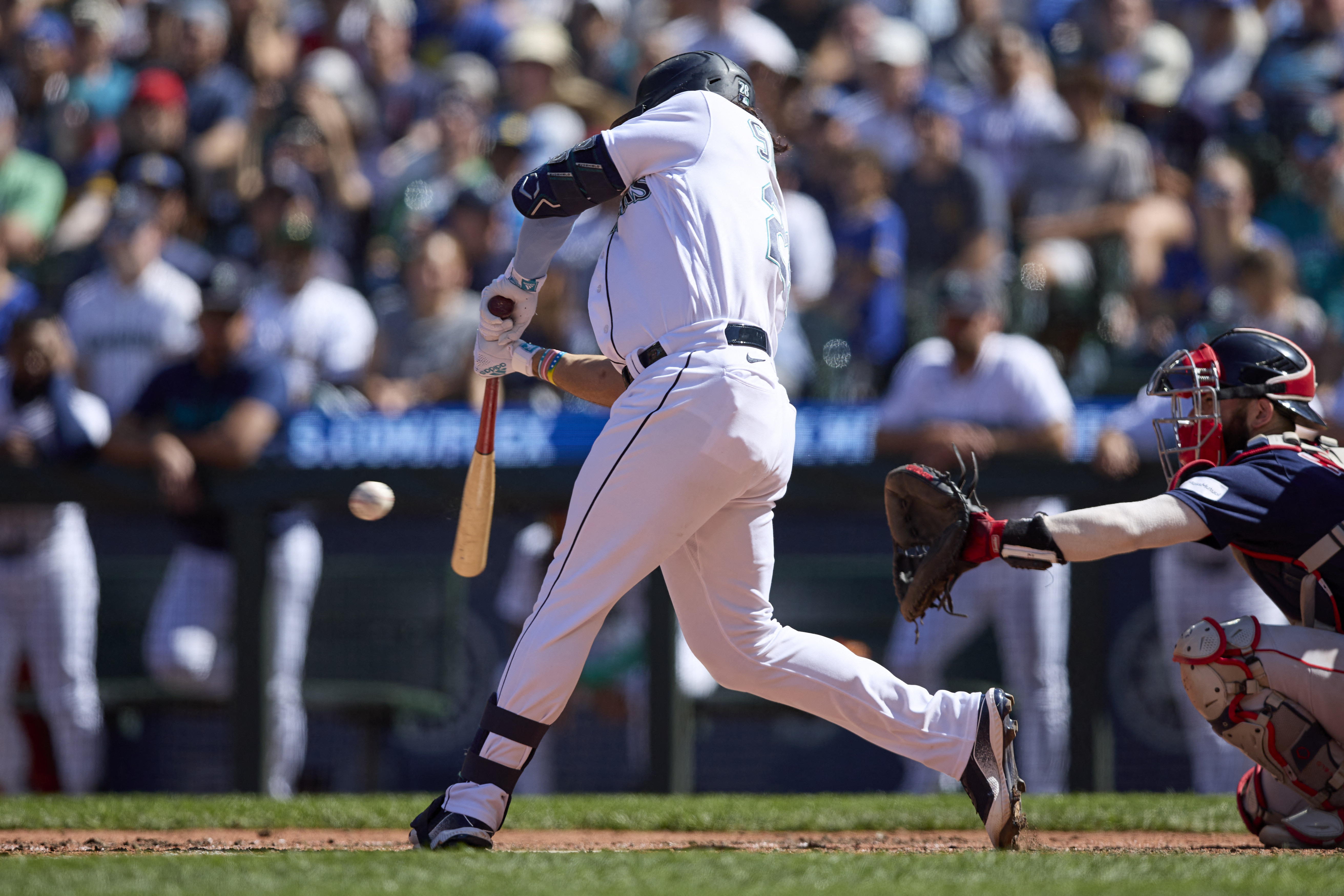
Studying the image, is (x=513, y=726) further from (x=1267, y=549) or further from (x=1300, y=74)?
(x=1300, y=74)

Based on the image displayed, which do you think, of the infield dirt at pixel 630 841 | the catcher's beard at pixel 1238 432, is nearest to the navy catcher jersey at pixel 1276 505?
the catcher's beard at pixel 1238 432

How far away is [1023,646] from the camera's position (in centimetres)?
633

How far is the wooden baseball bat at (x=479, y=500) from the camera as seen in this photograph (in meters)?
4.32

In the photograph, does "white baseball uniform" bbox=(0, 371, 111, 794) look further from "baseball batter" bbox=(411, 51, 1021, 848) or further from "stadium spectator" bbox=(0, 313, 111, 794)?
"baseball batter" bbox=(411, 51, 1021, 848)

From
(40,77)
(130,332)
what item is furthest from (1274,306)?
(40,77)

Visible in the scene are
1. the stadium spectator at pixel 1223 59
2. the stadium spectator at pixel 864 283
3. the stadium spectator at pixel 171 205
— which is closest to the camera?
the stadium spectator at pixel 864 283

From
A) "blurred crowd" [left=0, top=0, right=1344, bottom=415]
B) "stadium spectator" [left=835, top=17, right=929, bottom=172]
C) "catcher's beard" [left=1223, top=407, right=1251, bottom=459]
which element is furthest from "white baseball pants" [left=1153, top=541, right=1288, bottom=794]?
"stadium spectator" [left=835, top=17, right=929, bottom=172]

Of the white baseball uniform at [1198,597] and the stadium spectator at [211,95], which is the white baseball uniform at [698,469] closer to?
the white baseball uniform at [1198,597]

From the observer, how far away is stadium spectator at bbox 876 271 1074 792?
6270 mm

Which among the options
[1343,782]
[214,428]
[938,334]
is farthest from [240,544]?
[1343,782]

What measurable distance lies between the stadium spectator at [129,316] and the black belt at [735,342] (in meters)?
4.34

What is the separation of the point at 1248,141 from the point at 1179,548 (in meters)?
2.70

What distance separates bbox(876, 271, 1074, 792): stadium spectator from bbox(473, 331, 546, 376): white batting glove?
2473mm

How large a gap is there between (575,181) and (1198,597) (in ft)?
12.2
